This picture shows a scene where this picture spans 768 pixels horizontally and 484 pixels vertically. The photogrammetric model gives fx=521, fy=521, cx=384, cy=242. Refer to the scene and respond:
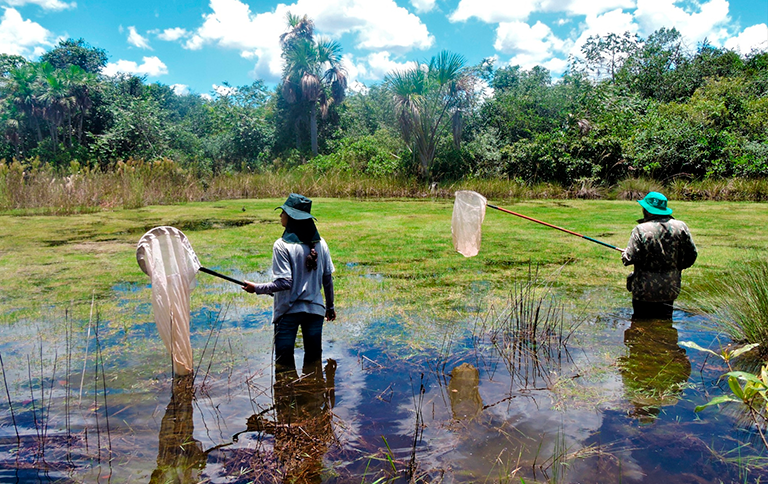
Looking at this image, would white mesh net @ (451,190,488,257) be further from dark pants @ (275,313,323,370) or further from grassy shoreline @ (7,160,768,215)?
grassy shoreline @ (7,160,768,215)

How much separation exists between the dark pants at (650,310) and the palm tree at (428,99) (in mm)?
17750

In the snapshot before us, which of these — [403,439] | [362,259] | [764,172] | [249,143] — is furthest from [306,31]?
[403,439]

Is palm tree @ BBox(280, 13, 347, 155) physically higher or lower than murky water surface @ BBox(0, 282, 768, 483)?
higher

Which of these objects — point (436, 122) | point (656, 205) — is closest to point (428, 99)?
point (436, 122)

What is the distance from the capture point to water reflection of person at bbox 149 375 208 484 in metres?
2.66

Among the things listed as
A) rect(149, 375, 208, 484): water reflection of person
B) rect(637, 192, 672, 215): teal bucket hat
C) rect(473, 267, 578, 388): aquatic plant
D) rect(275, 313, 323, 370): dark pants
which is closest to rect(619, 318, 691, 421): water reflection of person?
rect(473, 267, 578, 388): aquatic plant

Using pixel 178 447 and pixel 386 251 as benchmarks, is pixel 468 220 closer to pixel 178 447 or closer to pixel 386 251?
pixel 178 447

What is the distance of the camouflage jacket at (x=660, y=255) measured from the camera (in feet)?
15.2

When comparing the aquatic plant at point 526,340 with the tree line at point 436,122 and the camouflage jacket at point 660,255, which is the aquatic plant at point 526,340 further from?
the tree line at point 436,122

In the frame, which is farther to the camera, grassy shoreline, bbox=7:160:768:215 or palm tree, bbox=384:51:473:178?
palm tree, bbox=384:51:473:178

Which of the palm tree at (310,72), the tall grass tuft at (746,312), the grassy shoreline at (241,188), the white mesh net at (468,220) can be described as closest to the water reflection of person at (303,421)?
the white mesh net at (468,220)

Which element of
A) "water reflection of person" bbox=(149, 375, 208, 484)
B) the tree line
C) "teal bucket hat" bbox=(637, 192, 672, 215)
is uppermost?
the tree line

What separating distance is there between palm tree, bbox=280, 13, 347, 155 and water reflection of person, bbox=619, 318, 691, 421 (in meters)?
28.9

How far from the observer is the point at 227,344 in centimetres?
464
